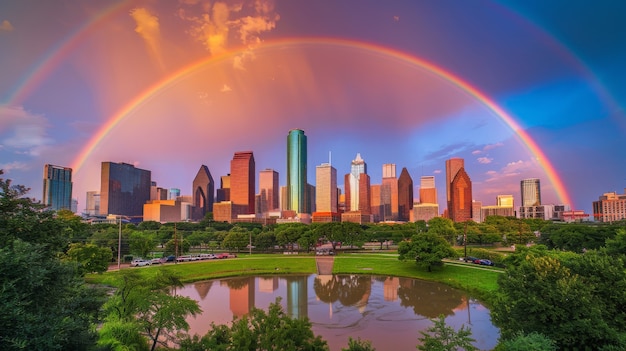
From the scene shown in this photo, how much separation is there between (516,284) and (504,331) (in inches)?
104

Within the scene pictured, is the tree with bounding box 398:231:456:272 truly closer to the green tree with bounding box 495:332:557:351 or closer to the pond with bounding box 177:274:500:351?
the pond with bounding box 177:274:500:351

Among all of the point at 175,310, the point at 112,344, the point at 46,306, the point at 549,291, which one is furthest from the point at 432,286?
the point at 46,306

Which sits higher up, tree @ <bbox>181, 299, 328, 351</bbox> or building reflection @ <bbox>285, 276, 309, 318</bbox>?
tree @ <bbox>181, 299, 328, 351</bbox>

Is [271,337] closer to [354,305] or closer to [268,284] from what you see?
[354,305]

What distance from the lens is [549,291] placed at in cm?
1597

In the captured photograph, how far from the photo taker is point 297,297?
123 feet

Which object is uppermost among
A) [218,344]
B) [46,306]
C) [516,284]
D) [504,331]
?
[46,306]

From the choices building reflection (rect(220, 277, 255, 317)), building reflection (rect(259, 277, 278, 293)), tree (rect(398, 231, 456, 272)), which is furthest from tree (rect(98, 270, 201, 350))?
tree (rect(398, 231, 456, 272))

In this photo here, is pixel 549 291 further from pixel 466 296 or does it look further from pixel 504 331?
pixel 466 296

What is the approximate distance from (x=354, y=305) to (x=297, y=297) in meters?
6.96

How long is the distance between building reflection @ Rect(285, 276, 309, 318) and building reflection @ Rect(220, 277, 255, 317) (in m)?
3.99

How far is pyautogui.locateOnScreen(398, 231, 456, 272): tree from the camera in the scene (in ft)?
161

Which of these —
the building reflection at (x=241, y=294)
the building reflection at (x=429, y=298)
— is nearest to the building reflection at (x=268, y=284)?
the building reflection at (x=241, y=294)

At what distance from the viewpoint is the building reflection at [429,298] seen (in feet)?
107
